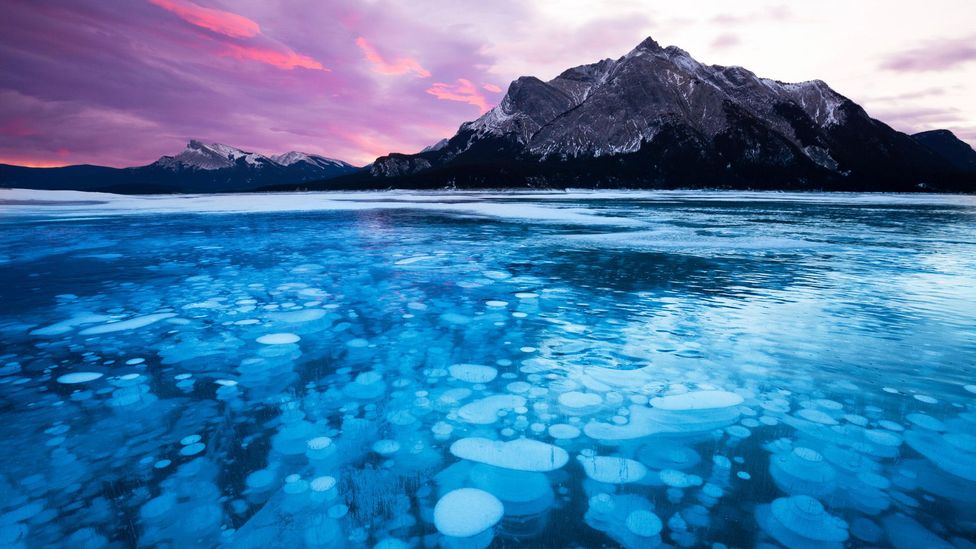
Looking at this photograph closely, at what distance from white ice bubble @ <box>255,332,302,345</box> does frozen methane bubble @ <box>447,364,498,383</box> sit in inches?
98.0

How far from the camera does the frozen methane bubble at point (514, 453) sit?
11.7ft

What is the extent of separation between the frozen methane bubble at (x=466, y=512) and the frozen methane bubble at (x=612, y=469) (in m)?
0.79

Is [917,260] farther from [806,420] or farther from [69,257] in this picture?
[69,257]

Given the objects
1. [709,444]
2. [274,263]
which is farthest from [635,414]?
[274,263]

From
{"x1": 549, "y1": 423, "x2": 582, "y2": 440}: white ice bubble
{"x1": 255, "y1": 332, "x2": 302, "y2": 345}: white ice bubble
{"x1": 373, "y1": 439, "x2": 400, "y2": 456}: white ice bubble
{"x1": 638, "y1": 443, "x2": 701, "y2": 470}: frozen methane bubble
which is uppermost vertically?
{"x1": 255, "y1": 332, "x2": 302, "y2": 345}: white ice bubble

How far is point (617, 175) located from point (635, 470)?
208653mm

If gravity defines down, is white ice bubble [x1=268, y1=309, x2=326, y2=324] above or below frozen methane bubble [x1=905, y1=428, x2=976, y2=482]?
above

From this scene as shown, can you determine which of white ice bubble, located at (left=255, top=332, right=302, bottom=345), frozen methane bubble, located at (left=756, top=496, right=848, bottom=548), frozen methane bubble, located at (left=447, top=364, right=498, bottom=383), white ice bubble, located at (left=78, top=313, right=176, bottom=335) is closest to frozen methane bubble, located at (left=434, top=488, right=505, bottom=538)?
frozen methane bubble, located at (left=756, top=496, right=848, bottom=548)

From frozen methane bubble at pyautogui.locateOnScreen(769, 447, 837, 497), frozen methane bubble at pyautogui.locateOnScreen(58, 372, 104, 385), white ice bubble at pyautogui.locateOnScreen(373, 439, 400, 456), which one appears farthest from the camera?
frozen methane bubble at pyautogui.locateOnScreen(58, 372, 104, 385)

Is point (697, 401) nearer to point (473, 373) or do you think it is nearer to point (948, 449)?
point (948, 449)

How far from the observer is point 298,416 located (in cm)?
430

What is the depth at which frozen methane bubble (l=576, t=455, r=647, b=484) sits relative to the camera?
3389 mm

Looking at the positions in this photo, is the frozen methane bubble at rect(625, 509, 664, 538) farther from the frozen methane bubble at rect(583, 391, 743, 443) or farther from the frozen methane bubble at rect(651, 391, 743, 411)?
the frozen methane bubble at rect(651, 391, 743, 411)

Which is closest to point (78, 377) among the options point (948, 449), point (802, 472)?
point (802, 472)
